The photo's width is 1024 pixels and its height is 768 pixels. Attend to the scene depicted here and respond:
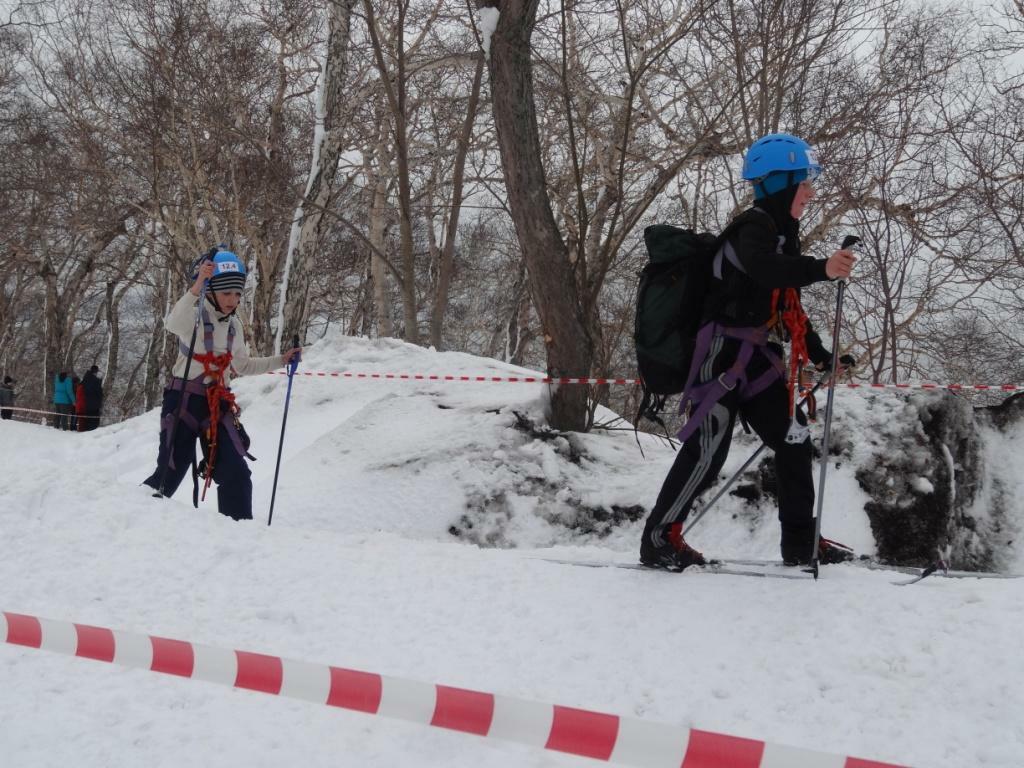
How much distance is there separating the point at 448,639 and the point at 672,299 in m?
1.78

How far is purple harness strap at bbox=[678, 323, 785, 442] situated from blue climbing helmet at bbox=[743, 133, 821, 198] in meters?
0.64

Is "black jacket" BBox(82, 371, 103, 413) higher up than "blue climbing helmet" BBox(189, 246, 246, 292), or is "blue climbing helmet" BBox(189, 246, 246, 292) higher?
"blue climbing helmet" BBox(189, 246, 246, 292)

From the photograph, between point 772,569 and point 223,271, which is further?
point 223,271

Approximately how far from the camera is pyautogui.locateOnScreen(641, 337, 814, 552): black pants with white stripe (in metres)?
3.78

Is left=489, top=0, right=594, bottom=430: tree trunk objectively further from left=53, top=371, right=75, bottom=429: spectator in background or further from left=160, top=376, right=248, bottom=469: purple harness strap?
left=53, top=371, right=75, bottom=429: spectator in background

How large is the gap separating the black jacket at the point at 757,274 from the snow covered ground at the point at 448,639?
1171 mm

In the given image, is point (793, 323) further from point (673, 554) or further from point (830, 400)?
point (673, 554)

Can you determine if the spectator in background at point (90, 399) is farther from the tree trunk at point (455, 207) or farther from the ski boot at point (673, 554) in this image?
the ski boot at point (673, 554)

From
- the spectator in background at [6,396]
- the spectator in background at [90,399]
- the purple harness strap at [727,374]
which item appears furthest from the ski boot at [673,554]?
the spectator in background at [6,396]

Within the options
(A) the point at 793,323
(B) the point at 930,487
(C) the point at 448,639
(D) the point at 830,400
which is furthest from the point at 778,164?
(B) the point at 930,487

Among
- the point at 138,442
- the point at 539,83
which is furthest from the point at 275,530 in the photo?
the point at 539,83

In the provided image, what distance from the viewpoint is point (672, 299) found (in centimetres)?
383

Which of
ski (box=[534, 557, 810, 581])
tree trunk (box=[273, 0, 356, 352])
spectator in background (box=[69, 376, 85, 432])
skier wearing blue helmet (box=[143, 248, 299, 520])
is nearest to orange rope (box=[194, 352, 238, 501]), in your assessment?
skier wearing blue helmet (box=[143, 248, 299, 520])

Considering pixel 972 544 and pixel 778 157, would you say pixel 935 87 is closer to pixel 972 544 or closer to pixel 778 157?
pixel 972 544
